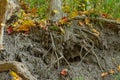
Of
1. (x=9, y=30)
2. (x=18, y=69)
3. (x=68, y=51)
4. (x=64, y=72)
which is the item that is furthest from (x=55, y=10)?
(x=18, y=69)

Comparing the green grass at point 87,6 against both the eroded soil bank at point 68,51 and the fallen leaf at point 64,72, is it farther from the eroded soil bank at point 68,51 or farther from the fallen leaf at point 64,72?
the fallen leaf at point 64,72

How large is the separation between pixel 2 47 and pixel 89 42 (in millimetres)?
1626

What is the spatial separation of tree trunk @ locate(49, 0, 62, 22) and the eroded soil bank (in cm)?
29

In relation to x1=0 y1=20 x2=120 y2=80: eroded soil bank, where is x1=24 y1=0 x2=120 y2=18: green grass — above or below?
above

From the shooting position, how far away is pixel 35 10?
21.2ft

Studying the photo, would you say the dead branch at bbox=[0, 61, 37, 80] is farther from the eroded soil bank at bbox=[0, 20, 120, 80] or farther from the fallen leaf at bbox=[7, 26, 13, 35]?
the fallen leaf at bbox=[7, 26, 13, 35]

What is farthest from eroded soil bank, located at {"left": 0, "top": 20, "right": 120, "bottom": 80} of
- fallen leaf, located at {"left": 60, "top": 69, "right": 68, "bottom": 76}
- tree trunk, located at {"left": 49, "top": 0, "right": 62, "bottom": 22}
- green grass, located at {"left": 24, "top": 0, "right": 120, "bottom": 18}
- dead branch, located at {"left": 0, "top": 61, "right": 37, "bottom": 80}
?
dead branch, located at {"left": 0, "top": 61, "right": 37, "bottom": 80}

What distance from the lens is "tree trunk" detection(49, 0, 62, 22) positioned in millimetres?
5551

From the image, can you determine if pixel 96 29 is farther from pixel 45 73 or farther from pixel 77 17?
pixel 45 73

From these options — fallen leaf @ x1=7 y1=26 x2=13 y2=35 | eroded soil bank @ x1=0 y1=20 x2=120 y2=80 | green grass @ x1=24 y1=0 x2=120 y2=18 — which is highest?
green grass @ x1=24 y1=0 x2=120 y2=18

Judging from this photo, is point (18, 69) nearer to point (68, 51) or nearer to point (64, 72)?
point (64, 72)

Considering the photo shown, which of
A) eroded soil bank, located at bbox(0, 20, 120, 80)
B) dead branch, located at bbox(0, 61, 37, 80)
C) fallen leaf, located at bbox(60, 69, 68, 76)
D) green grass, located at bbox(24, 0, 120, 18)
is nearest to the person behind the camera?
dead branch, located at bbox(0, 61, 37, 80)

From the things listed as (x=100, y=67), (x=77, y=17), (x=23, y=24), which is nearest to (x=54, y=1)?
(x=77, y=17)

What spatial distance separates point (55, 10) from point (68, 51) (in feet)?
2.79
